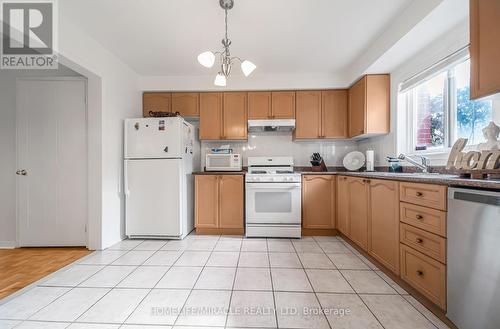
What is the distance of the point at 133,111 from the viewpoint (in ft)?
10.4

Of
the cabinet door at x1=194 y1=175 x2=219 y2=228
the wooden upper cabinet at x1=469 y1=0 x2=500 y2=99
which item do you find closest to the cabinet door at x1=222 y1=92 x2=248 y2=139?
the cabinet door at x1=194 y1=175 x2=219 y2=228

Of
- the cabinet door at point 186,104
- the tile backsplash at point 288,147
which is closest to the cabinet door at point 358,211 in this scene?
the tile backsplash at point 288,147

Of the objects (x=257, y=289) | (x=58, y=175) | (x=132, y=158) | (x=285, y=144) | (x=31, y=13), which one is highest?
(x=31, y=13)

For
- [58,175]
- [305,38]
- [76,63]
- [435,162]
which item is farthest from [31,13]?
[435,162]

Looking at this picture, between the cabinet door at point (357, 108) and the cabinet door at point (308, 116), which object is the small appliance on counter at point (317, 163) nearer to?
the cabinet door at point (308, 116)

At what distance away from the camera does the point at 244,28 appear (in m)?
2.16

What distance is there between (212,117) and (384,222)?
2.65 metres

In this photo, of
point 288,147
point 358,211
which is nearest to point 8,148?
point 288,147

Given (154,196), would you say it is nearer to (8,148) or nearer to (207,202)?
(207,202)

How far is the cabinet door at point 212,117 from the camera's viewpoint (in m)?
3.39

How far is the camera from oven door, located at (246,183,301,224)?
9.61 feet

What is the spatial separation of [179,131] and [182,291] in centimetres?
187

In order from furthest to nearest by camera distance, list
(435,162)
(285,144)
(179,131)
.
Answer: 1. (285,144)
2. (179,131)
3. (435,162)

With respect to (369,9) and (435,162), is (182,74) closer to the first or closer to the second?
(369,9)
